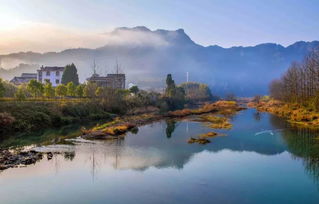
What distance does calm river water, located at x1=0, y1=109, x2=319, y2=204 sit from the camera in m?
17.2

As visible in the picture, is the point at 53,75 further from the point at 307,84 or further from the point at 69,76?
the point at 307,84

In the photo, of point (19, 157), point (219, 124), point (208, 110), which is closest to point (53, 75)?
point (208, 110)

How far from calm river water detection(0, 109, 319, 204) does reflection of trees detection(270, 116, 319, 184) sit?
7 centimetres

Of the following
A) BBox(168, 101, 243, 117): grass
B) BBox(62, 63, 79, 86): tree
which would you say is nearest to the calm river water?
BBox(168, 101, 243, 117): grass

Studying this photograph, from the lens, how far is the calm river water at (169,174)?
1716cm

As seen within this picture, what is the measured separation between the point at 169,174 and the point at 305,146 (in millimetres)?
17414

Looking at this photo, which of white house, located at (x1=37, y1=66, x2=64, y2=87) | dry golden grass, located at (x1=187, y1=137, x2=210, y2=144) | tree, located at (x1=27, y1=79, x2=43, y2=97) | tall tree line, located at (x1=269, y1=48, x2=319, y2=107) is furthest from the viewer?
white house, located at (x1=37, y1=66, x2=64, y2=87)

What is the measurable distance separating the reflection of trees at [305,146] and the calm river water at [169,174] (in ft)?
0.25

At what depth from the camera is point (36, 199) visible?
54.2ft

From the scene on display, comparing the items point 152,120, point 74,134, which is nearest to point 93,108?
point 152,120

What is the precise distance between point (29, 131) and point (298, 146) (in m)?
31.4

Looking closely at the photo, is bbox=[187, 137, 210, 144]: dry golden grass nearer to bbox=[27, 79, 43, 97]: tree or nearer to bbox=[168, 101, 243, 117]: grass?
bbox=[168, 101, 243, 117]: grass

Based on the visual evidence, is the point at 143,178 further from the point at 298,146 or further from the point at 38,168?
the point at 298,146

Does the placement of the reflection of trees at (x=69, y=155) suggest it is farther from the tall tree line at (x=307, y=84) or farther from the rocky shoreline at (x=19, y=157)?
the tall tree line at (x=307, y=84)
